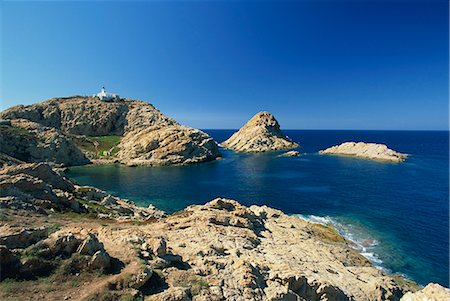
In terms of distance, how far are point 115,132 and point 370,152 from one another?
470 ft

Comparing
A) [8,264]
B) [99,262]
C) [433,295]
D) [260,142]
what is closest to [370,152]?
[260,142]

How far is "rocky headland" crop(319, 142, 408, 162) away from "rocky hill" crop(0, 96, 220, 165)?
71995 millimetres

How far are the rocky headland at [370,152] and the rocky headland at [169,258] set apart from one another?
108556mm

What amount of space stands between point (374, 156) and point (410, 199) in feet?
250

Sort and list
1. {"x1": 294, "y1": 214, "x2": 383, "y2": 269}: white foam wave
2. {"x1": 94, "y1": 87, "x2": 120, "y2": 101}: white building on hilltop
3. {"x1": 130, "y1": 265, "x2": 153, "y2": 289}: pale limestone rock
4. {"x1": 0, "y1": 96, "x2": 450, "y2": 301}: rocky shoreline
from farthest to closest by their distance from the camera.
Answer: {"x1": 94, "y1": 87, "x2": 120, "y2": 101}: white building on hilltop
{"x1": 294, "y1": 214, "x2": 383, "y2": 269}: white foam wave
{"x1": 130, "y1": 265, "x2": 153, "y2": 289}: pale limestone rock
{"x1": 0, "y1": 96, "x2": 450, "y2": 301}: rocky shoreline

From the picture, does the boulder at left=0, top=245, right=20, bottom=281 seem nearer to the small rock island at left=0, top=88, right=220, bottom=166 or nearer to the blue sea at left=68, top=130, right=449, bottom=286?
the blue sea at left=68, top=130, right=449, bottom=286

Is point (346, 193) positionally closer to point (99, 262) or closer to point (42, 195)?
point (42, 195)

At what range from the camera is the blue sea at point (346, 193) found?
39875 mm

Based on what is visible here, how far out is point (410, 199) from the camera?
64.2m

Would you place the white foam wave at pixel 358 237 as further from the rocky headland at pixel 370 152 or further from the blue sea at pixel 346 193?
the rocky headland at pixel 370 152

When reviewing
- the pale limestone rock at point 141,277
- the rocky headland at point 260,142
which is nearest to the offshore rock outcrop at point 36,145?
the rocky headland at point 260,142

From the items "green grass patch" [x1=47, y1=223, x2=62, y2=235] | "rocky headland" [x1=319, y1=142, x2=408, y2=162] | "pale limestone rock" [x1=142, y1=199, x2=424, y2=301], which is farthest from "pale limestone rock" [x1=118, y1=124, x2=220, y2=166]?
"green grass patch" [x1=47, y1=223, x2=62, y2=235]

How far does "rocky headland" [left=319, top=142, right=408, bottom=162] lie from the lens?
129113 millimetres

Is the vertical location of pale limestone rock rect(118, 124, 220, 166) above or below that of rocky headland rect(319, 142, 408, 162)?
above
